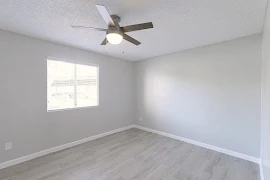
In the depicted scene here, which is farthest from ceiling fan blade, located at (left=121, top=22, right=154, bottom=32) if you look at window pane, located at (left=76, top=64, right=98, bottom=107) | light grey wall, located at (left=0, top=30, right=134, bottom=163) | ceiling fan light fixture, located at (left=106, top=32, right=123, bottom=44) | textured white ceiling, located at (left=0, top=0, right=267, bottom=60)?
window pane, located at (left=76, top=64, right=98, bottom=107)

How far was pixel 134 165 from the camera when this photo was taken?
8.01 ft

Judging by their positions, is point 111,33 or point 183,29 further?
point 183,29

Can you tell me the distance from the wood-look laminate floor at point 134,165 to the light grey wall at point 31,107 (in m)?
0.33

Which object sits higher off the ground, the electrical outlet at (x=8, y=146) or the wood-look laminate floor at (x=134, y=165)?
the electrical outlet at (x=8, y=146)

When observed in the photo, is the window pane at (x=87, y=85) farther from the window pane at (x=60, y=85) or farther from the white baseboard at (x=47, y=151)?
the white baseboard at (x=47, y=151)

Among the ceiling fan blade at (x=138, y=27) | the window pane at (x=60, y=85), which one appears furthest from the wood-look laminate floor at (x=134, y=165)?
the ceiling fan blade at (x=138, y=27)

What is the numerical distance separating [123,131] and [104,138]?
2.46 ft

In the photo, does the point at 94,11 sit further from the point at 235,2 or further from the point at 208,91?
the point at 208,91

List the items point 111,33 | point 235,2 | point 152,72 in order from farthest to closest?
point 152,72 < point 111,33 < point 235,2

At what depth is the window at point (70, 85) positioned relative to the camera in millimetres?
3002

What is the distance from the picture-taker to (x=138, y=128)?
15.0 feet

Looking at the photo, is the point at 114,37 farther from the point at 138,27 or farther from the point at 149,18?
the point at 149,18

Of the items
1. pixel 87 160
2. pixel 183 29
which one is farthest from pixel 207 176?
pixel 183 29

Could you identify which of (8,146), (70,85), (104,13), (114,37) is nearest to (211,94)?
(114,37)
